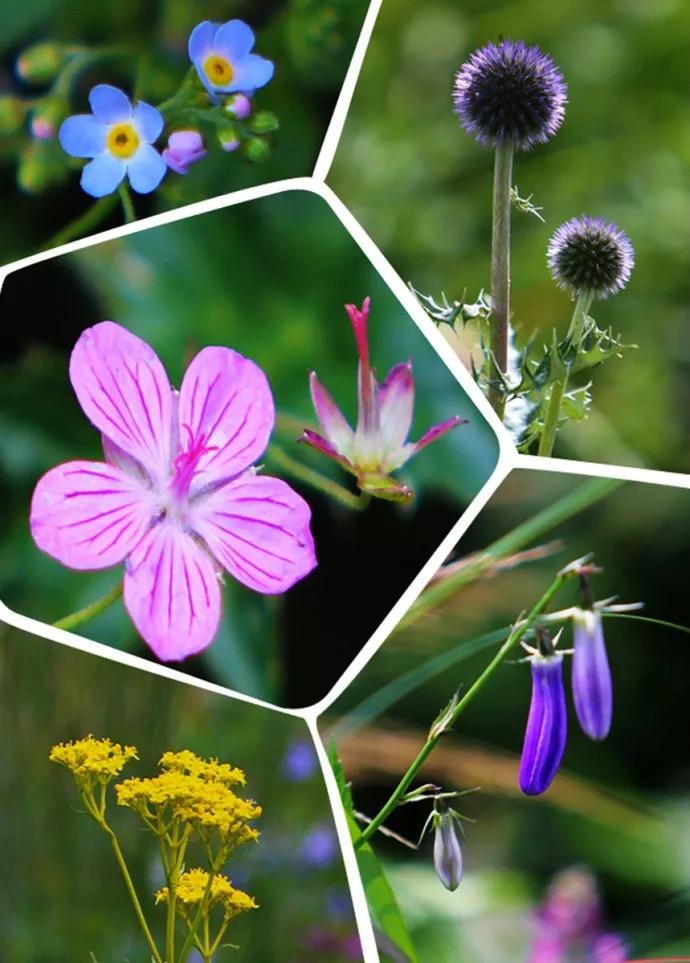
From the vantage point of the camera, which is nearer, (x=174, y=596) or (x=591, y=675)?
(x=591, y=675)

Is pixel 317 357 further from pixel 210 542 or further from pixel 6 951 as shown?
pixel 6 951

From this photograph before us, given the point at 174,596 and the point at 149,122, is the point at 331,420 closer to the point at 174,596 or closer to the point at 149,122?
the point at 174,596

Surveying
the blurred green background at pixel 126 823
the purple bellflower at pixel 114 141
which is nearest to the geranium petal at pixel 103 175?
the purple bellflower at pixel 114 141

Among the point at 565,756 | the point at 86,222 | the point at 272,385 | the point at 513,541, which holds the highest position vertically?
the point at 86,222

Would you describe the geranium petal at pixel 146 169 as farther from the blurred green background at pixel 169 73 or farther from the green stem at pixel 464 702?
the green stem at pixel 464 702

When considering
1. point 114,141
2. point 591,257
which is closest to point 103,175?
point 114,141

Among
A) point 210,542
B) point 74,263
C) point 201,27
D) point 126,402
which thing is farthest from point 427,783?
point 201,27

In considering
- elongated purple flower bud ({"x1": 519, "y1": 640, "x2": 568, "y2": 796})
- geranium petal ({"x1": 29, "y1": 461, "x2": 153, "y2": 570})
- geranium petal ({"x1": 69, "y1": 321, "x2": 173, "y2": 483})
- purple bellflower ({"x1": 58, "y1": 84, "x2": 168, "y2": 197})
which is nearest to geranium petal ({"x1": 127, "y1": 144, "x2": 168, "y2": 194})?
purple bellflower ({"x1": 58, "y1": 84, "x2": 168, "y2": 197})
